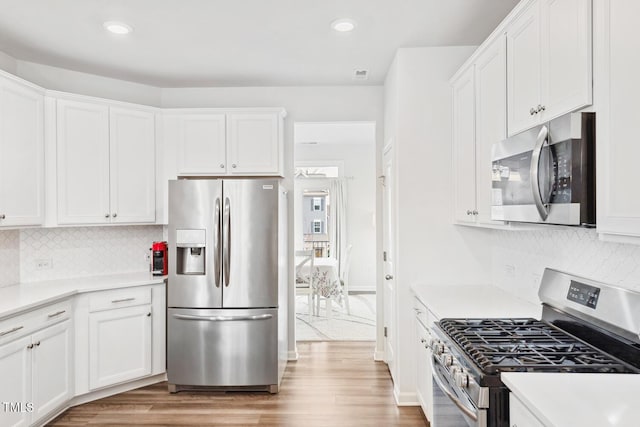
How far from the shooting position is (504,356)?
60.2 inches

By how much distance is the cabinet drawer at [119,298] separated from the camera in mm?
3146

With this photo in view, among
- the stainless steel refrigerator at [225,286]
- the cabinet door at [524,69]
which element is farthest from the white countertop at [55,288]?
the cabinet door at [524,69]

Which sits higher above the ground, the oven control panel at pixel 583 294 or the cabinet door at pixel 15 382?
the oven control panel at pixel 583 294

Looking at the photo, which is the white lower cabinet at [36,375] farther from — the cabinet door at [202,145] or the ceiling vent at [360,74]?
the ceiling vent at [360,74]

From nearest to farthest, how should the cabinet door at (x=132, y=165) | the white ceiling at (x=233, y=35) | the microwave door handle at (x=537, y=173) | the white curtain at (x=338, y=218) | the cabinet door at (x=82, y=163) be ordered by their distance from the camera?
the microwave door handle at (x=537, y=173) < the white ceiling at (x=233, y=35) < the cabinet door at (x=82, y=163) < the cabinet door at (x=132, y=165) < the white curtain at (x=338, y=218)

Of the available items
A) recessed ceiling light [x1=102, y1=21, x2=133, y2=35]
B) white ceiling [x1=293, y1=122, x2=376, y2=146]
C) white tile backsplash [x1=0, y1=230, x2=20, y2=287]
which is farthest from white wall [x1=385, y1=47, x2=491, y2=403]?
white tile backsplash [x1=0, y1=230, x2=20, y2=287]

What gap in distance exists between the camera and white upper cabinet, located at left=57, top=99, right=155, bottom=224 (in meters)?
3.24

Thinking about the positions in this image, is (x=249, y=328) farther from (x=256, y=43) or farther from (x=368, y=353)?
(x=256, y=43)

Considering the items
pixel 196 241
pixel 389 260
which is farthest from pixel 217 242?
pixel 389 260

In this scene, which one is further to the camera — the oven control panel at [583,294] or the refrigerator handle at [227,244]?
the refrigerator handle at [227,244]

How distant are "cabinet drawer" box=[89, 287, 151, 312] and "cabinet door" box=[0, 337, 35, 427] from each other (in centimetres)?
59

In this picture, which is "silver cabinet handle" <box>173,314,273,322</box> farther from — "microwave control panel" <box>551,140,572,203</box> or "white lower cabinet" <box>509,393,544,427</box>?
"microwave control panel" <box>551,140,572,203</box>

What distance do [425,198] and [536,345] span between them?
5.17 ft

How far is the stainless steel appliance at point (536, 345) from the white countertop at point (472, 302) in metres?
0.17
